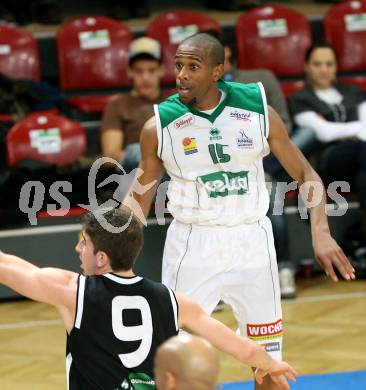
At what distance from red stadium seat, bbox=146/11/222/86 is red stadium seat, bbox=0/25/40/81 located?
0.98 m

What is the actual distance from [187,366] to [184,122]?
2.41 meters

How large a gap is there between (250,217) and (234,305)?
0.41 meters

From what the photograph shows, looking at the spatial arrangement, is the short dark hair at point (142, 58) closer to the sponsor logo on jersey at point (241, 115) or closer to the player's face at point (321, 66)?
the player's face at point (321, 66)

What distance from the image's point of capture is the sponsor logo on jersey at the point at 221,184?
501cm

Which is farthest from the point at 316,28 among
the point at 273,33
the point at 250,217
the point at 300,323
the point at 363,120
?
the point at 250,217

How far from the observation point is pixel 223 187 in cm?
501

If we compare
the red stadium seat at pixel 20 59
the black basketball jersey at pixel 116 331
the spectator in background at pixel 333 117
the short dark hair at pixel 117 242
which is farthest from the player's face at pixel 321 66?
the black basketball jersey at pixel 116 331

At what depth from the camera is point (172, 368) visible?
9.13 ft

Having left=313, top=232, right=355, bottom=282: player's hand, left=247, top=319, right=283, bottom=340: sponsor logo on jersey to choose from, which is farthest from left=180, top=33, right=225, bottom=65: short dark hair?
left=247, top=319, right=283, bottom=340: sponsor logo on jersey

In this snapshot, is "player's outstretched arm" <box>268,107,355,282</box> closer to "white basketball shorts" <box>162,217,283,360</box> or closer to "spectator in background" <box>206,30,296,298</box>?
"white basketball shorts" <box>162,217,283,360</box>

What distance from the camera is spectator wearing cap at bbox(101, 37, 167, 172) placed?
7.86 meters

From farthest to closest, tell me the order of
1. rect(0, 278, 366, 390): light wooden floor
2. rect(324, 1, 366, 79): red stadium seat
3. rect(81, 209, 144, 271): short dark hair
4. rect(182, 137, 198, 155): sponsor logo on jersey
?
rect(324, 1, 366, 79): red stadium seat → rect(0, 278, 366, 390): light wooden floor → rect(182, 137, 198, 155): sponsor logo on jersey → rect(81, 209, 144, 271): short dark hair

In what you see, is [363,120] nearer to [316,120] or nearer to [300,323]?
[316,120]

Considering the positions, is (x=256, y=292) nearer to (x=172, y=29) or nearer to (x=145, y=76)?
(x=145, y=76)
